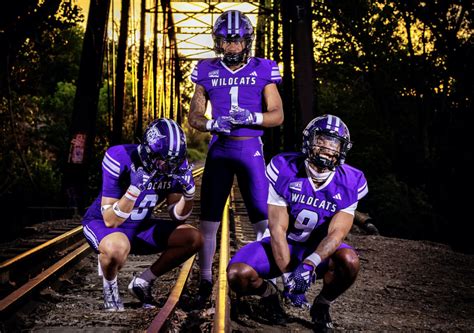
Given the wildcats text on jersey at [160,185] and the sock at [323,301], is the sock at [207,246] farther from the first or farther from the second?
the sock at [323,301]

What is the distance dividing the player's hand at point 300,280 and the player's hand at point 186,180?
3.62 feet

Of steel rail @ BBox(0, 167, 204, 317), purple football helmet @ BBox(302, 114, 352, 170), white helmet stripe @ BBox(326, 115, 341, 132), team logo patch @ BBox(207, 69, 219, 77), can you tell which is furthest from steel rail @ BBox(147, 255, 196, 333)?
team logo patch @ BBox(207, 69, 219, 77)

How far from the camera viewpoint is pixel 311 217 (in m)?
4.78

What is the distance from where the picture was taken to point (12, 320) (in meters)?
5.29

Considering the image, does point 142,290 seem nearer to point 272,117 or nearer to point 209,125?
point 209,125

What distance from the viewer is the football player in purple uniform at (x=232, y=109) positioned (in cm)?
543

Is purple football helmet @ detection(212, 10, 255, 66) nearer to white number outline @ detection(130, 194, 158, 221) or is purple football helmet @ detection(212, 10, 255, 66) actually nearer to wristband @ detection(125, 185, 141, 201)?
white number outline @ detection(130, 194, 158, 221)

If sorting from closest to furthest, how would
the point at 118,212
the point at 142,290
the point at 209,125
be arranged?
the point at 118,212 < the point at 209,125 < the point at 142,290

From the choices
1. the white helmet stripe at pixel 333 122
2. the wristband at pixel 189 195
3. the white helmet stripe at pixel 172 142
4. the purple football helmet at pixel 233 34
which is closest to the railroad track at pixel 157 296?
the wristband at pixel 189 195

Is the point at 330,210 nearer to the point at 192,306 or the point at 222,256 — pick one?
the point at 192,306

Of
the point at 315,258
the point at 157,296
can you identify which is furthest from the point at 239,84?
the point at 157,296

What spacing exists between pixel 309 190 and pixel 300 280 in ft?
2.10

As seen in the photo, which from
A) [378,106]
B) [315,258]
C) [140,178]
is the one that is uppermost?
[378,106]

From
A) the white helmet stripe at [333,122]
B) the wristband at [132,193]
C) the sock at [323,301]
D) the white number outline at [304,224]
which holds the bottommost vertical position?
the sock at [323,301]
